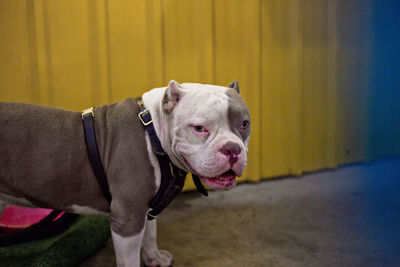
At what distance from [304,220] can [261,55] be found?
1.49m

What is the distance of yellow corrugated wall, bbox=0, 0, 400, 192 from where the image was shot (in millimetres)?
2582

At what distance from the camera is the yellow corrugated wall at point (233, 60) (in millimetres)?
2582

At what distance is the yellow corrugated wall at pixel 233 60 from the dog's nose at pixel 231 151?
1.68 m

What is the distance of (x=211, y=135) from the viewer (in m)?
1.39

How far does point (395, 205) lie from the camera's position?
108 inches

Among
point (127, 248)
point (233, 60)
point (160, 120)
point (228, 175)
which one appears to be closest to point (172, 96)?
point (160, 120)

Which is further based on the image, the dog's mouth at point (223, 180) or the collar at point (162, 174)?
the collar at point (162, 174)

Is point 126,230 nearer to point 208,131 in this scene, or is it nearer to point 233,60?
point 208,131

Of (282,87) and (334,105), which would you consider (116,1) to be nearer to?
(282,87)

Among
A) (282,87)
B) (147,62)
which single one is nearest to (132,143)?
(147,62)

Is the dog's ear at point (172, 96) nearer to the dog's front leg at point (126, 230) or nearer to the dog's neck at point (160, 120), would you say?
the dog's neck at point (160, 120)

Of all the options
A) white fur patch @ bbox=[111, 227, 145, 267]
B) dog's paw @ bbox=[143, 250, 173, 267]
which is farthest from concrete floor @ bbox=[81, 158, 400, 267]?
white fur patch @ bbox=[111, 227, 145, 267]

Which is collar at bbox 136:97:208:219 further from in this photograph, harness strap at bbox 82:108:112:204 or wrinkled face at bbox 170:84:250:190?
harness strap at bbox 82:108:112:204

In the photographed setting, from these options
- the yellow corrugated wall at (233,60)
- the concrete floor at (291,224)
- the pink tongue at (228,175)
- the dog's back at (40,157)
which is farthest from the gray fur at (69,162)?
the yellow corrugated wall at (233,60)
